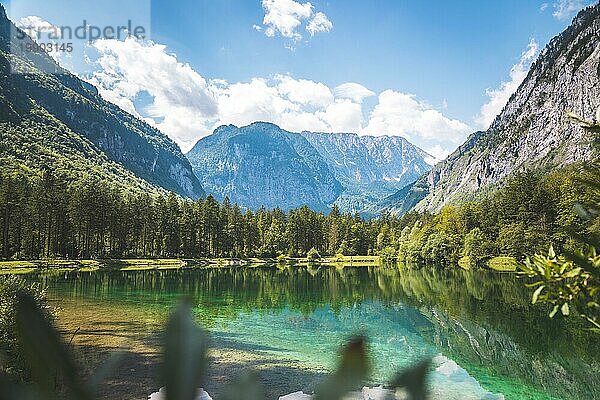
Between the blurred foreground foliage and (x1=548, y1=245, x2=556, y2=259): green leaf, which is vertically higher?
(x1=548, y1=245, x2=556, y2=259): green leaf

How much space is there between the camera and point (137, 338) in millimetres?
17250

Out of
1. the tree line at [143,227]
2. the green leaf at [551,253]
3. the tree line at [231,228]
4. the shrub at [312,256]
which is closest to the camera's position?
the green leaf at [551,253]

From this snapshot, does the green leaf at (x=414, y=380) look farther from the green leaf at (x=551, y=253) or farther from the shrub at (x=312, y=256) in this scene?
the shrub at (x=312, y=256)

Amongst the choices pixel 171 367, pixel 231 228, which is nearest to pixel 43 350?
pixel 171 367

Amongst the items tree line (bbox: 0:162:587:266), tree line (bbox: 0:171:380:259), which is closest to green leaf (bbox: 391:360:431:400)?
tree line (bbox: 0:162:587:266)

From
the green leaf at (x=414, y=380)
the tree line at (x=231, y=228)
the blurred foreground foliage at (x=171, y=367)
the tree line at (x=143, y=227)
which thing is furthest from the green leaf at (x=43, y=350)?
the tree line at (x=143, y=227)

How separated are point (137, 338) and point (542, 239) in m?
56.7

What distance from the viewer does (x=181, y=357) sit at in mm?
428

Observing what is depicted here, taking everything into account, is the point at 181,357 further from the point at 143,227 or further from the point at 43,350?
the point at 143,227

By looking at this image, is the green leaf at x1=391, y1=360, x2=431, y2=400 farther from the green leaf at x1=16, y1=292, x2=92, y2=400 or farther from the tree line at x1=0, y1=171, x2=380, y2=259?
the tree line at x1=0, y1=171, x2=380, y2=259

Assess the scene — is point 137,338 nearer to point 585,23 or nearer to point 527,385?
point 527,385

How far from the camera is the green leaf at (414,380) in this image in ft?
1.54

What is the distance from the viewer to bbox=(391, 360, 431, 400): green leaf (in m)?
0.47

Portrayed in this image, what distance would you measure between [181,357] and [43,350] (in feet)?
0.38
